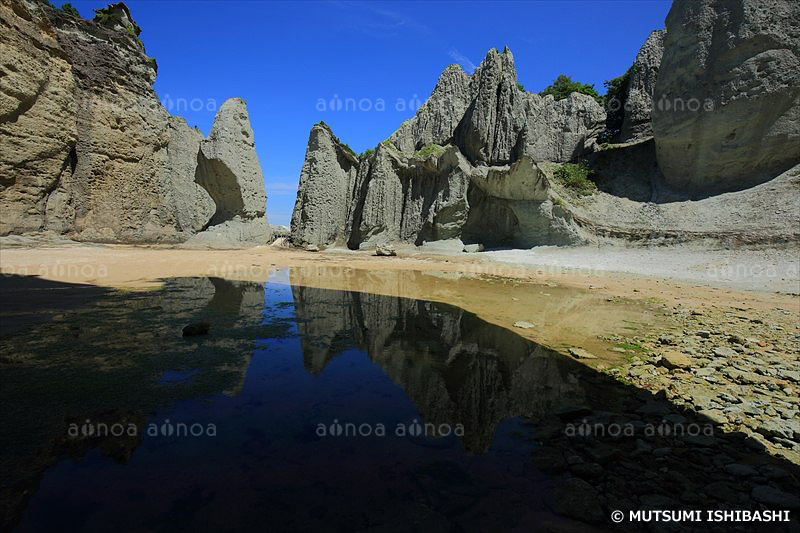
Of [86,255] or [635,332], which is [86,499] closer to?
[635,332]

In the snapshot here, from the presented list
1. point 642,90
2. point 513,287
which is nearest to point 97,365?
point 513,287

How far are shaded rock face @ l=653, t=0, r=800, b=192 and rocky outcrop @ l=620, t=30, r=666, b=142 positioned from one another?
4.68m

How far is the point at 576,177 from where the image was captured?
73.3 feet

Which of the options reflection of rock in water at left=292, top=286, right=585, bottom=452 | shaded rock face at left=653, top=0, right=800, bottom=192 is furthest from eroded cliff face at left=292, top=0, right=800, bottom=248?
reflection of rock in water at left=292, top=286, right=585, bottom=452

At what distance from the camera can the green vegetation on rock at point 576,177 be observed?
866 inches

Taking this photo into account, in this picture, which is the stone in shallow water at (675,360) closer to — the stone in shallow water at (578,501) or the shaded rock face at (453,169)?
the stone in shallow water at (578,501)

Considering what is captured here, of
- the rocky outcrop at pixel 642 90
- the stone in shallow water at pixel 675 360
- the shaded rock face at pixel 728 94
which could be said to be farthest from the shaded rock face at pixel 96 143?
the rocky outcrop at pixel 642 90

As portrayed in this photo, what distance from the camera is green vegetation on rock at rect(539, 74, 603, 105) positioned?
31078 millimetres

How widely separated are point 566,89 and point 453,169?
18112mm

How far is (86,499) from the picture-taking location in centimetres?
189

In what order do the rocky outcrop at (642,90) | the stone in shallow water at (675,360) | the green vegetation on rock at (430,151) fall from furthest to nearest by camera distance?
the rocky outcrop at (642,90) → the green vegetation on rock at (430,151) → the stone in shallow water at (675,360)

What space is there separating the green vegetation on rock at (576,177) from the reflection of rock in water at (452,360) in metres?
18.5

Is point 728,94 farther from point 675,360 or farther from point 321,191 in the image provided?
point 321,191

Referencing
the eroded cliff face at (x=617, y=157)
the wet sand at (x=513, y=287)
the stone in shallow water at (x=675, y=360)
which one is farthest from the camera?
the eroded cliff face at (x=617, y=157)
